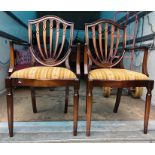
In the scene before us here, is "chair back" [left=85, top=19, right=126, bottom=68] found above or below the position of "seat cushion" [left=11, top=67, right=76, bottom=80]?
above

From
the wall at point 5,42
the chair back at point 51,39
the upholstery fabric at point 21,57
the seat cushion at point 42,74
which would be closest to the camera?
the seat cushion at point 42,74

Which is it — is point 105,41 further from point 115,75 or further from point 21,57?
point 21,57

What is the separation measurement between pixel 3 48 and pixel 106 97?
5.09 feet

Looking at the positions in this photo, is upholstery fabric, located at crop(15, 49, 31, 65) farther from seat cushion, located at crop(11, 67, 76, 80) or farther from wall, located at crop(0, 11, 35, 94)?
seat cushion, located at crop(11, 67, 76, 80)

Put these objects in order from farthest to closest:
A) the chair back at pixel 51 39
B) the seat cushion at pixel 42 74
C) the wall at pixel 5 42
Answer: the wall at pixel 5 42, the chair back at pixel 51 39, the seat cushion at pixel 42 74

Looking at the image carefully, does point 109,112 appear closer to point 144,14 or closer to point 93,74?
point 93,74

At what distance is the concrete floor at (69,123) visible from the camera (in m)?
1.49

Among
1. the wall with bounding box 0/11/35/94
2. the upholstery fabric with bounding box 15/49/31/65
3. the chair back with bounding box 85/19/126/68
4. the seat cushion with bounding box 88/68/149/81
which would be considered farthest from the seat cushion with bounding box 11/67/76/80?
the upholstery fabric with bounding box 15/49/31/65

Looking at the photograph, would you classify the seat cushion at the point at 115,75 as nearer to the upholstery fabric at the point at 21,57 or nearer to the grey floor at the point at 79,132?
the grey floor at the point at 79,132

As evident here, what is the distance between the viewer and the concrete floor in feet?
4.89

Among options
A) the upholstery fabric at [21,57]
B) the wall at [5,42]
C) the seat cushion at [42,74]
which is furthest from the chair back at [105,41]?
the upholstery fabric at [21,57]

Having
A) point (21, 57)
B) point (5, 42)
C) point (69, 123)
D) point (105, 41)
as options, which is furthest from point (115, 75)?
point (21, 57)

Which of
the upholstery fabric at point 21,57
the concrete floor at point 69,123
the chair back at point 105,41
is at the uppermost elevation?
the chair back at point 105,41

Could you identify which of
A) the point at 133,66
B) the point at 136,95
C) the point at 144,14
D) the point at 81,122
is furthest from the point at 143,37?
the point at 81,122
